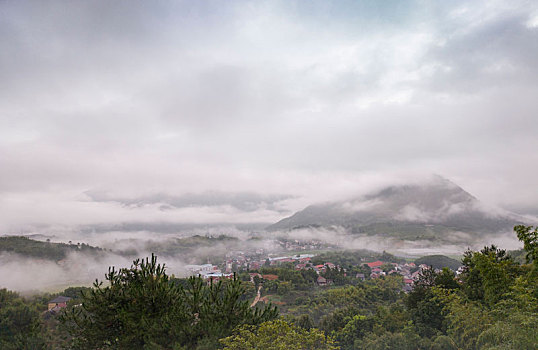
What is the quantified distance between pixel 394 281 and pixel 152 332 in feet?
243

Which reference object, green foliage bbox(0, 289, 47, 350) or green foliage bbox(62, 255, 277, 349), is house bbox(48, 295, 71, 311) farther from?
green foliage bbox(62, 255, 277, 349)

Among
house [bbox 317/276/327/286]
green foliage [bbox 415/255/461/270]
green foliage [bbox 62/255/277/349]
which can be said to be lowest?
green foliage [bbox 415/255/461/270]

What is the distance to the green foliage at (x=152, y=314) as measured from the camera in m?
12.3

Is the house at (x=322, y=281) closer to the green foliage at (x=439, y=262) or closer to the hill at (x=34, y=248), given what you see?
the green foliage at (x=439, y=262)

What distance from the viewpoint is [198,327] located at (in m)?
12.5

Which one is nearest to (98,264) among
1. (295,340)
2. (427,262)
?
(427,262)

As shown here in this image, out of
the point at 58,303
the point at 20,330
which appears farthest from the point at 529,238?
the point at 58,303

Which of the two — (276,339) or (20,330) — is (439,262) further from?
(276,339)

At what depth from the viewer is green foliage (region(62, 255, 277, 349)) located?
12.3 meters

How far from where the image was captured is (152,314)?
12984mm

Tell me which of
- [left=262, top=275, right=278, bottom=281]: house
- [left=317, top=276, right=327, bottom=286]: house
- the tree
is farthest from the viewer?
[left=317, top=276, right=327, bottom=286]: house

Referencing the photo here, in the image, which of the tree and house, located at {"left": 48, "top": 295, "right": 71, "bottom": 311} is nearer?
the tree

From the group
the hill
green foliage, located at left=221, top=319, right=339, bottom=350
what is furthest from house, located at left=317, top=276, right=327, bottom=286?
the hill

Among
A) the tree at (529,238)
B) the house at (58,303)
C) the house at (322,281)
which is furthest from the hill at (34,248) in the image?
the tree at (529,238)
